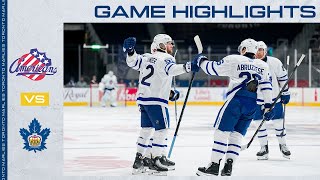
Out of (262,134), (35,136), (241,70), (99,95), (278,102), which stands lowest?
(262,134)

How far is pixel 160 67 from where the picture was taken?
18.4ft

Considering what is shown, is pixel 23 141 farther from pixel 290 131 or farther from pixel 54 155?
pixel 290 131

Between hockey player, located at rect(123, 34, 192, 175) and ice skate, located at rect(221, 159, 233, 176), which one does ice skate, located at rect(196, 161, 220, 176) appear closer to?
ice skate, located at rect(221, 159, 233, 176)

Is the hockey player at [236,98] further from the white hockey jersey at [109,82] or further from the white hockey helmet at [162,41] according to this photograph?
the white hockey jersey at [109,82]

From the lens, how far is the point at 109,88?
19.1 m

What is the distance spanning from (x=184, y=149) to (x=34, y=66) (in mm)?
3786

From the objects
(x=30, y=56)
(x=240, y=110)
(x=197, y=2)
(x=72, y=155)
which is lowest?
(x=72, y=155)

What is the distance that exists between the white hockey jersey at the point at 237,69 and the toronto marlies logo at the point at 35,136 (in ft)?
4.44

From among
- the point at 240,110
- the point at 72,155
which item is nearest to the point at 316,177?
the point at 240,110

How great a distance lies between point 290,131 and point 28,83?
6.75 m

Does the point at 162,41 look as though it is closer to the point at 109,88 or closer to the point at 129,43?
the point at 129,43

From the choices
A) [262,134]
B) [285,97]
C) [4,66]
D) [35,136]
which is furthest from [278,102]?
[4,66]

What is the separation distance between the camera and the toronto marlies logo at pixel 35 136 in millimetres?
4348

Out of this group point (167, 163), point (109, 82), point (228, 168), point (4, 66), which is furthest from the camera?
point (109, 82)
